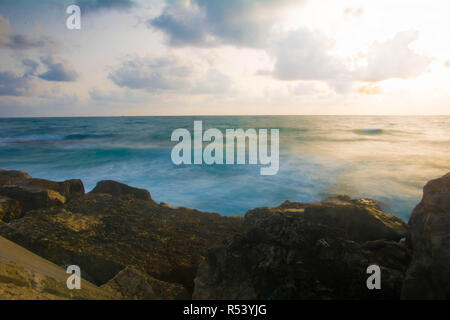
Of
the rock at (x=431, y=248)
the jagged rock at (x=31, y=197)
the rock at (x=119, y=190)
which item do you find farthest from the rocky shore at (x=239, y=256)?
the rock at (x=119, y=190)

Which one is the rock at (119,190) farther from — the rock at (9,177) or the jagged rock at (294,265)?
the jagged rock at (294,265)

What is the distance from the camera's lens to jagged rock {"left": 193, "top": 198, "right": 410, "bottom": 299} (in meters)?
2.10

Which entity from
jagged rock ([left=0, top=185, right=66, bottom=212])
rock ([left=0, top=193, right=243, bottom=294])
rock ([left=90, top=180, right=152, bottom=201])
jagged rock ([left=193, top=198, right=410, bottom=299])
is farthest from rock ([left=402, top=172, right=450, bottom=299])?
jagged rock ([left=0, top=185, right=66, bottom=212])

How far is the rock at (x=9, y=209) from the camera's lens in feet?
13.4

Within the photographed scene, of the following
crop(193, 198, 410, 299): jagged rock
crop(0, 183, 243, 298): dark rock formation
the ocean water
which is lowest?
the ocean water

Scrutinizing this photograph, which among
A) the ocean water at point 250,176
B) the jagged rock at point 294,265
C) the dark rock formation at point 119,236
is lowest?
the ocean water at point 250,176

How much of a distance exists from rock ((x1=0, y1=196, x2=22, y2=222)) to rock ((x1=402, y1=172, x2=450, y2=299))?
218 inches

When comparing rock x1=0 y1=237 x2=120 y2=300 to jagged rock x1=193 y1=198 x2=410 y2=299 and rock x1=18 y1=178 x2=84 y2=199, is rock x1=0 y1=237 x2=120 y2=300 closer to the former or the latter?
jagged rock x1=193 y1=198 x2=410 y2=299

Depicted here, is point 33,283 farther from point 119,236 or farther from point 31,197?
point 31,197

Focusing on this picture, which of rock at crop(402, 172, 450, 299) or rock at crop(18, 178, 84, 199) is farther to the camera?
rock at crop(18, 178, 84, 199)

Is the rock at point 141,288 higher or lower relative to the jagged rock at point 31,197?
lower

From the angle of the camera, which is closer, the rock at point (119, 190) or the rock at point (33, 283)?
the rock at point (33, 283)

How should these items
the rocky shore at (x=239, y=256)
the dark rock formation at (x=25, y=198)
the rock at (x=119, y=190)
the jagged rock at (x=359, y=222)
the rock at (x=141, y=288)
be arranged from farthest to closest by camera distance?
the rock at (x=119, y=190)
the dark rock formation at (x=25, y=198)
the jagged rock at (x=359, y=222)
the rock at (x=141, y=288)
the rocky shore at (x=239, y=256)

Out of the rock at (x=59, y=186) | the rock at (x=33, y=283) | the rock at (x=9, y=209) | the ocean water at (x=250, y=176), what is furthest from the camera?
the ocean water at (x=250, y=176)
